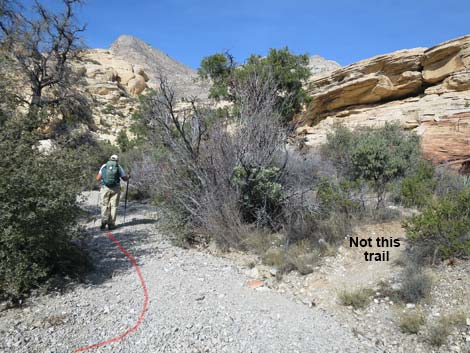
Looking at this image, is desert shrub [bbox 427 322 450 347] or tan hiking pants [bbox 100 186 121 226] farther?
tan hiking pants [bbox 100 186 121 226]

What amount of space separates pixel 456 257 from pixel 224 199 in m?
3.94

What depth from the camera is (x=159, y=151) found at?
7996mm

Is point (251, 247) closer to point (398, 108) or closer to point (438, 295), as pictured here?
point (438, 295)

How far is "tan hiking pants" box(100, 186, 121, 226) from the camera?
7.52 m

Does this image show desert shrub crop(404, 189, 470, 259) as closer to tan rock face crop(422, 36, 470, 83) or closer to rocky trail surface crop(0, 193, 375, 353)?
rocky trail surface crop(0, 193, 375, 353)

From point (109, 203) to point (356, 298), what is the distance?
18.4 feet

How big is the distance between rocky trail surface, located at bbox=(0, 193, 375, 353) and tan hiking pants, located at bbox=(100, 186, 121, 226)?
7.73 ft

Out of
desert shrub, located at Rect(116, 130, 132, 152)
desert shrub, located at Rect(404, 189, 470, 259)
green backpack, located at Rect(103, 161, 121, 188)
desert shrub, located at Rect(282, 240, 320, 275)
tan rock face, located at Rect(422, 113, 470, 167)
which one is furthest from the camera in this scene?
desert shrub, located at Rect(116, 130, 132, 152)

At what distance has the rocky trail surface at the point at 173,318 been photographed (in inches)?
127

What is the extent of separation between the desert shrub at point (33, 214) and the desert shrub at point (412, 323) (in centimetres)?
417

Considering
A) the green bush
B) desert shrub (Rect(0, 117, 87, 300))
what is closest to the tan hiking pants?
desert shrub (Rect(0, 117, 87, 300))

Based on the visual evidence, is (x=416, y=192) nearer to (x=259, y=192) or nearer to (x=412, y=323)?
(x=259, y=192)

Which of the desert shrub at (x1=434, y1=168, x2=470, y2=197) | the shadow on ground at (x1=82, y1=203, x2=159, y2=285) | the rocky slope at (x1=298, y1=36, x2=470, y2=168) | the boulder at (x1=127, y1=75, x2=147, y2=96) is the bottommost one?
the shadow on ground at (x1=82, y1=203, x2=159, y2=285)

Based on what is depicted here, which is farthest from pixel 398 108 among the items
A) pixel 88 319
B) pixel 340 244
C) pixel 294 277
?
pixel 88 319
